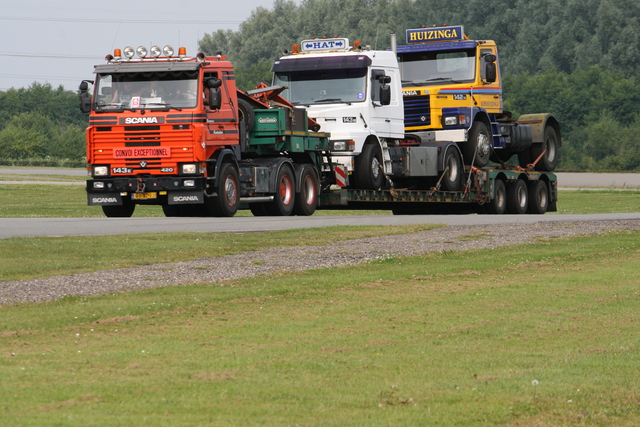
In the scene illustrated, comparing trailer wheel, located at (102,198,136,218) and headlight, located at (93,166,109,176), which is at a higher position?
headlight, located at (93,166,109,176)

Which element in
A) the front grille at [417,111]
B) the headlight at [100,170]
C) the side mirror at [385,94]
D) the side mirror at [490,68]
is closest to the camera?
the headlight at [100,170]

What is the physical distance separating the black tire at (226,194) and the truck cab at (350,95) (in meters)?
3.08

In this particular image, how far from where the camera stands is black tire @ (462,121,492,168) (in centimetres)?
2927

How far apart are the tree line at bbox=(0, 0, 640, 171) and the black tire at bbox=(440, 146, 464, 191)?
6897cm

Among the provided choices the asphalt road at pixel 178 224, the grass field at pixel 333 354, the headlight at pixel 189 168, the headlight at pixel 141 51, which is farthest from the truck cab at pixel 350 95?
the grass field at pixel 333 354

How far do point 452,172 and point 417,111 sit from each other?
6.37 feet

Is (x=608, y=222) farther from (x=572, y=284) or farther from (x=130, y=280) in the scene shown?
(x=130, y=280)

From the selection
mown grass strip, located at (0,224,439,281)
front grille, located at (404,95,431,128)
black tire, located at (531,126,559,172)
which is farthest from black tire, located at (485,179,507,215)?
mown grass strip, located at (0,224,439,281)

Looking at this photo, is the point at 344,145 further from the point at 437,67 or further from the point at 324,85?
the point at 437,67

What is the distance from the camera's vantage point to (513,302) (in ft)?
39.1

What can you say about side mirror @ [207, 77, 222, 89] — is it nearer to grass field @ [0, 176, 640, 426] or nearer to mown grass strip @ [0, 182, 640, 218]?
mown grass strip @ [0, 182, 640, 218]

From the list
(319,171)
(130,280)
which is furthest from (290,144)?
(130,280)

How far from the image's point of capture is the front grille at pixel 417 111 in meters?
28.7

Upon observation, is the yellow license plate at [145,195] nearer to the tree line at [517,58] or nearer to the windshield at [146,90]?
the windshield at [146,90]
